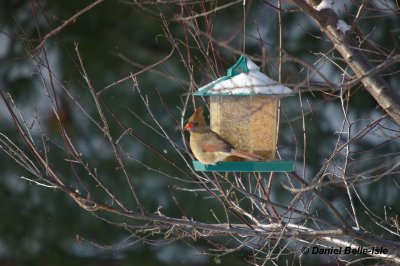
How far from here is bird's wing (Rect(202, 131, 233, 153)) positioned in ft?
13.0

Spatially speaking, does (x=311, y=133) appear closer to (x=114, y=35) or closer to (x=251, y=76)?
(x=114, y=35)

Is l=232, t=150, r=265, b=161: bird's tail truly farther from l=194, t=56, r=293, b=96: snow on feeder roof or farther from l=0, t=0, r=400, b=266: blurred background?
l=0, t=0, r=400, b=266: blurred background

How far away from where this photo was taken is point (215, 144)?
398 cm

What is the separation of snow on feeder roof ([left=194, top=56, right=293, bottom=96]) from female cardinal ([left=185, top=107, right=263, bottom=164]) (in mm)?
191

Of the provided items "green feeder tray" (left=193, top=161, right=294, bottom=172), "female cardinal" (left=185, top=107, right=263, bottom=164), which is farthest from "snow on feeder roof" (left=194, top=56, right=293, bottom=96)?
"green feeder tray" (left=193, top=161, right=294, bottom=172)

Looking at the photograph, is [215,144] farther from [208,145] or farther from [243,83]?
[243,83]

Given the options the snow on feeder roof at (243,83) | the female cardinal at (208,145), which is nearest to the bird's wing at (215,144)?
the female cardinal at (208,145)

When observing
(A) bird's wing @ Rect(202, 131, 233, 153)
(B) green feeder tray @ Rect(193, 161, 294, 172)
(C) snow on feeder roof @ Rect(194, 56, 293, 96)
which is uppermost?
(C) snow on feeder roof @ Rect(194, 56, 293, 96)

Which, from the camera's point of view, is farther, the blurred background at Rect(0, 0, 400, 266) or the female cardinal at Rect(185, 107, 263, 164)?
the blurred background at Rect(0, 0, 400, 266)

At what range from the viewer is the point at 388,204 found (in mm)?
7852

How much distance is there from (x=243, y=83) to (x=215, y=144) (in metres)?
0.31

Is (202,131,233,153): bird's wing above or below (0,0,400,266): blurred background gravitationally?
above

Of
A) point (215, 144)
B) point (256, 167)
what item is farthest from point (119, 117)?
point (256, 167)

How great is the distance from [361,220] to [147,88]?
2324mm
